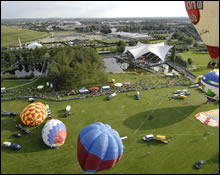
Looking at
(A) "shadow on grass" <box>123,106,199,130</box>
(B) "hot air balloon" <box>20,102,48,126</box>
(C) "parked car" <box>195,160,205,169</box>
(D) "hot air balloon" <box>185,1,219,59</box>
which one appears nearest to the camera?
(C) "parked car" <box>195,160,205,169</box>

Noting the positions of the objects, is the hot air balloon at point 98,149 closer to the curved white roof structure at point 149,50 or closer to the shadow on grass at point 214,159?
the shadow on grass at point 214,159

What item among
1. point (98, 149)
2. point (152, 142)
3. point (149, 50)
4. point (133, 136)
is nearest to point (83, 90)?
point (133, 136)

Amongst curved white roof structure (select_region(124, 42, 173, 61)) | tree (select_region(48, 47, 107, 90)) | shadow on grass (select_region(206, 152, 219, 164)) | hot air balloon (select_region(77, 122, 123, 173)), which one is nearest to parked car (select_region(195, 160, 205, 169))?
shadow on grass (select_region(206, 152, 219, 164))

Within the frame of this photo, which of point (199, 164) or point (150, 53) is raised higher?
point (150, 53)

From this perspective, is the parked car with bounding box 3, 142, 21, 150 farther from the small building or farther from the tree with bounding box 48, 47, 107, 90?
the tree with bounding box 48, 47, 107, 90

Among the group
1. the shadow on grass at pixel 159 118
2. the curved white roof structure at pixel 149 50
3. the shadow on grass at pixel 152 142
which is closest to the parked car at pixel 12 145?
the shadow on grass at pixel 159 118

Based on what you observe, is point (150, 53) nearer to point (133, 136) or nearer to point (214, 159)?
point (133, 136)
